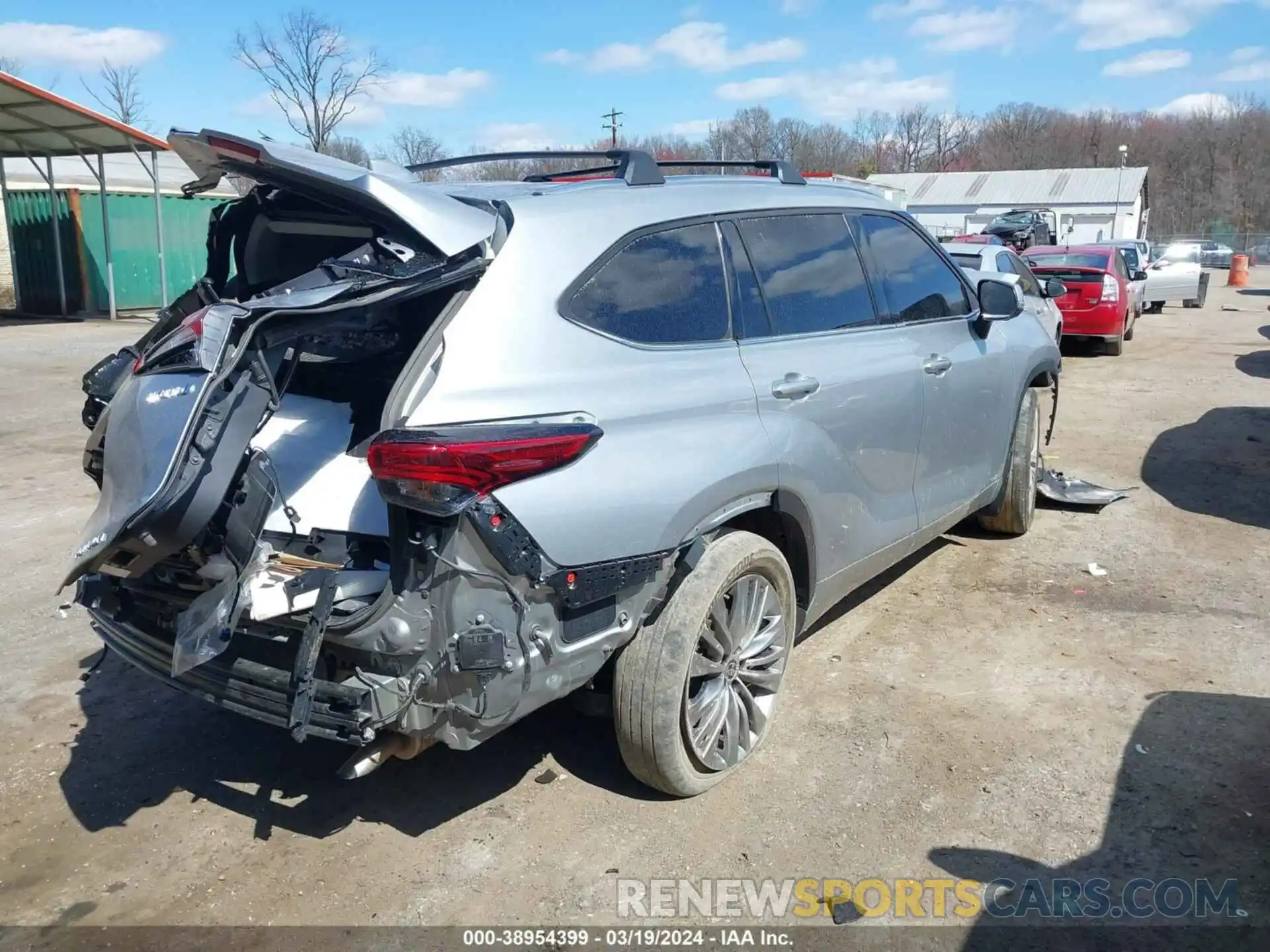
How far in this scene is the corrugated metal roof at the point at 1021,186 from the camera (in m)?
60.2

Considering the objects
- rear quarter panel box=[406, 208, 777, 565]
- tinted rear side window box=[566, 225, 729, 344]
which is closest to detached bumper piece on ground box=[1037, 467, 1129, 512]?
tinted rear side window box=[566, 225, 729, 344]

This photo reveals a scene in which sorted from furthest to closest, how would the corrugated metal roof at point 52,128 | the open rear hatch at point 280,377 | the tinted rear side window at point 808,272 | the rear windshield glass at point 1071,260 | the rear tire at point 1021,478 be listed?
1. the corrugated metal roof at point 52,128
2. the rear windshield glass at point 1071,260
3. the rear tire at point 1021,478
4. the tinted rear side window at point 808,272
5. the open rear hatch at point 280,377

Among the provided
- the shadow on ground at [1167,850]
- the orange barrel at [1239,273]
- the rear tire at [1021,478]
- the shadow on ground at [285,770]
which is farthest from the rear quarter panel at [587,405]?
the orange barrel at [1239,273]

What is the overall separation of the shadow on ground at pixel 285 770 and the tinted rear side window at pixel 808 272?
66.7 inches

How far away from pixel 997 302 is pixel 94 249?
2134cm

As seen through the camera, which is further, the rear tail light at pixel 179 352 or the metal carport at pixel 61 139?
the metal carport at pixel 61 139

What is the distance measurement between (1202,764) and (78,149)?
22.3 meters

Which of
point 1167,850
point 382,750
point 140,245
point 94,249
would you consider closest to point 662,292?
point 382,750

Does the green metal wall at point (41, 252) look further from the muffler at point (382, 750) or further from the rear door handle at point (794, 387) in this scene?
the muffler at point (382, 750)

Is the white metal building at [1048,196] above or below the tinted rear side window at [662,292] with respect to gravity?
above

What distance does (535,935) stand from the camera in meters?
2.86

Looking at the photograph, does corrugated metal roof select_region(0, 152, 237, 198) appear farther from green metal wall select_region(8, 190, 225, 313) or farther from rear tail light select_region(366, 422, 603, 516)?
rear tail light select_region(366, 422, 603, 516)

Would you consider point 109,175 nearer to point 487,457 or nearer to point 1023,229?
point 1023,229

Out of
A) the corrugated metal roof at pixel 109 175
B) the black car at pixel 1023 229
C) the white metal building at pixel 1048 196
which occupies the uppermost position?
the white metal building at pixel 1048 196
